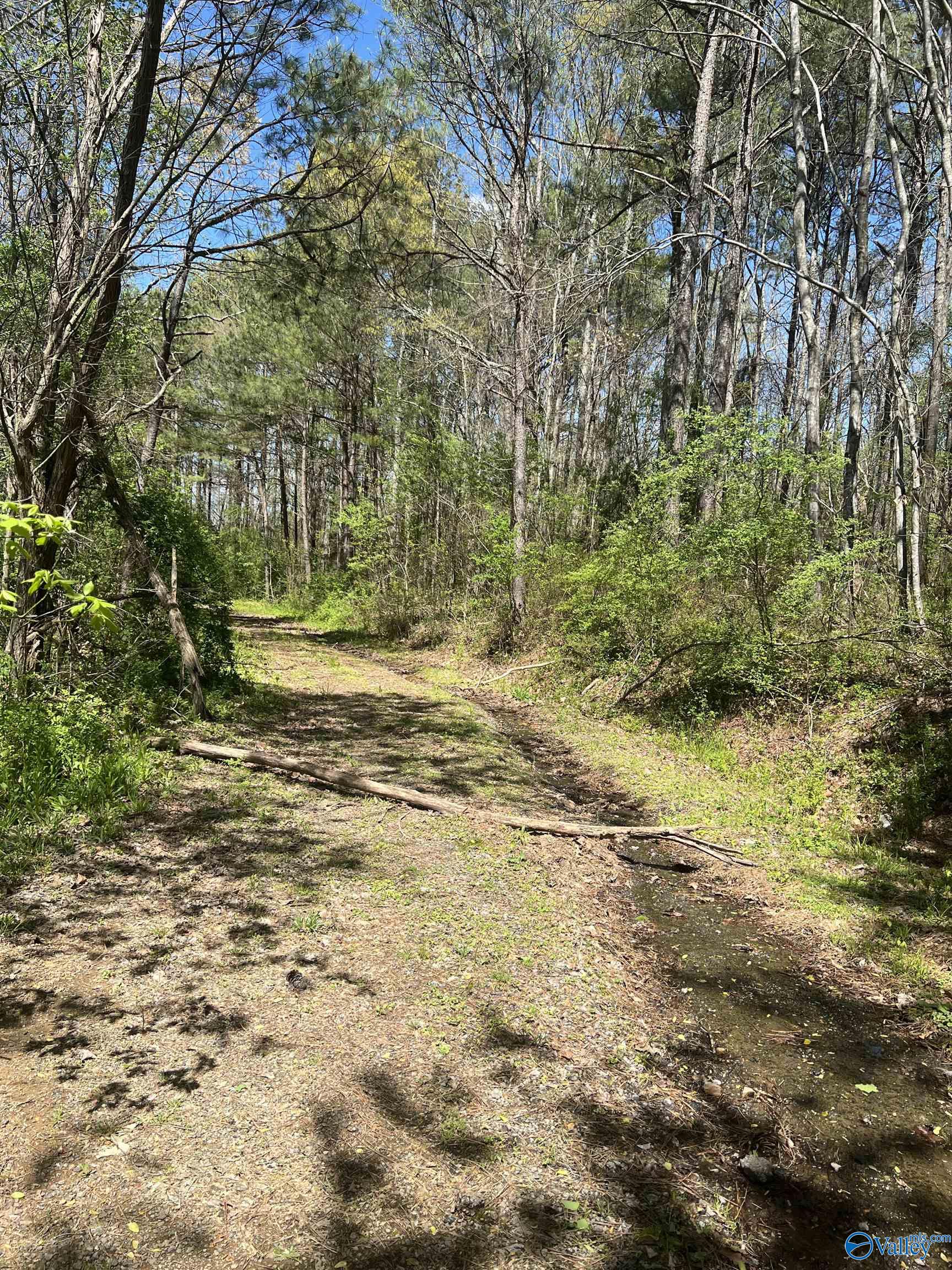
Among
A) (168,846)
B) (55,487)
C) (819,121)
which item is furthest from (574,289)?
(168,846)

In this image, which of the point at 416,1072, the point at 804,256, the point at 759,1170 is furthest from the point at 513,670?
the point at 759,1170

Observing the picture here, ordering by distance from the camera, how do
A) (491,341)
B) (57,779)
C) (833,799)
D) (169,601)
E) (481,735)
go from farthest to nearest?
(491,341) → (481,735) → (169,601) → (833,799) → (57,779)

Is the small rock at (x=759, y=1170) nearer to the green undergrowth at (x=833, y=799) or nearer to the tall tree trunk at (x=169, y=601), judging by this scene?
the green undergrowth at (x=833, y=799)

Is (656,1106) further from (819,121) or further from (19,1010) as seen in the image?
(819,121)

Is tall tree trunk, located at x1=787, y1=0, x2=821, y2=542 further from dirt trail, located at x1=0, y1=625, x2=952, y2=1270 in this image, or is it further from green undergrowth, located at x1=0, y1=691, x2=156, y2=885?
green undergrowth, located at x1=0, y1=691, x2=156, y2=885

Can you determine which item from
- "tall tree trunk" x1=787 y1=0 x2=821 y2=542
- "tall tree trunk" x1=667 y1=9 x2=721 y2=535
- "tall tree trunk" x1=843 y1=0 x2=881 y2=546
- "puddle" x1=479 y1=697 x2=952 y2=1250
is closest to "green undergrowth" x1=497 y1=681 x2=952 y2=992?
"puddle" x1=479 y1=697 x2=952 y2=1250

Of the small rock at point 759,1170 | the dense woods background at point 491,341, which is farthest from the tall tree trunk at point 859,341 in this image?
the small rock at point 759,1170

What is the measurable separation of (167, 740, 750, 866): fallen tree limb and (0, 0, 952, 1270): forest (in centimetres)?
5

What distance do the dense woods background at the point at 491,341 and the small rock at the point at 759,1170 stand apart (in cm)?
329

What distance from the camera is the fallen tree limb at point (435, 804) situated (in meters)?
5.87

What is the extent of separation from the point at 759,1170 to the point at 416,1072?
1.42 meters

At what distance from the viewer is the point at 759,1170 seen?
2.74 metres

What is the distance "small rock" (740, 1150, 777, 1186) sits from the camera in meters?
2.71

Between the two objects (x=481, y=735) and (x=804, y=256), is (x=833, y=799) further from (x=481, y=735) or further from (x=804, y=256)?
(x=804, y=256)
